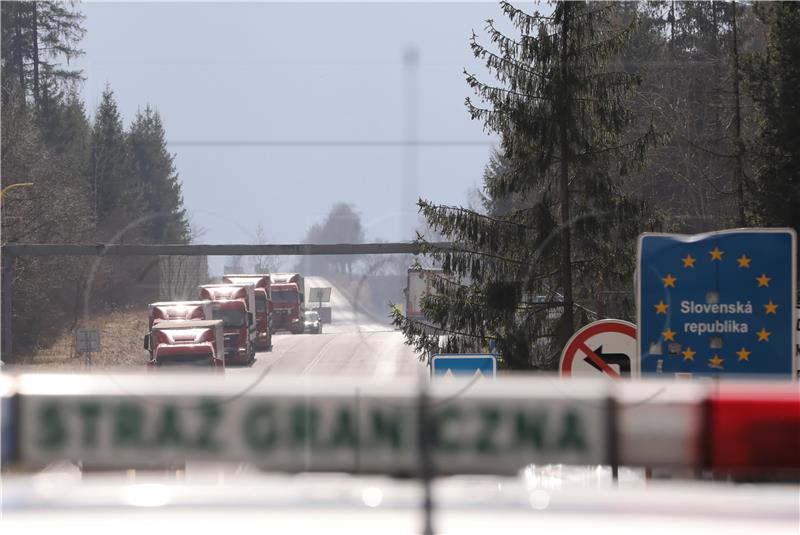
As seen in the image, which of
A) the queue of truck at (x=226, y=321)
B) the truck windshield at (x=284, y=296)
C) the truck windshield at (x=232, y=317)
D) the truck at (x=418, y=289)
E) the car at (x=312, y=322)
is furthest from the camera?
the car at (x=312, y=322)

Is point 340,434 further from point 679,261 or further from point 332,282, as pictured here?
point 332,282

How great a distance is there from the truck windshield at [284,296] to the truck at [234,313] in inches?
554

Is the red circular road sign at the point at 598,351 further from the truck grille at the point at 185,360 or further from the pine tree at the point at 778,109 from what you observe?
the truck grille at the point at 185,360

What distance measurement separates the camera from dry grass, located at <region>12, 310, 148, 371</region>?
46812 mm

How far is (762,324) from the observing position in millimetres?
8227

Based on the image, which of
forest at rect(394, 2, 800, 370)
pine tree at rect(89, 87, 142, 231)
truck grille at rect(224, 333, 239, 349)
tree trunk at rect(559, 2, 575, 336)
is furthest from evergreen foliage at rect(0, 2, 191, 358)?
tree trunk at rect(559, 2, 575, 336)

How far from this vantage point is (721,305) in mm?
8297

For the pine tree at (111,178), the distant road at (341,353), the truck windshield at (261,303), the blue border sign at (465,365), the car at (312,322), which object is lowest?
the distant road at (341,353)

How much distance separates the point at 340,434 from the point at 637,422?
1058 mm

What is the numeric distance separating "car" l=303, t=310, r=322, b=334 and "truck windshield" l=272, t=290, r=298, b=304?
9540 mm

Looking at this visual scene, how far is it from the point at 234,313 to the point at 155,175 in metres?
14.1

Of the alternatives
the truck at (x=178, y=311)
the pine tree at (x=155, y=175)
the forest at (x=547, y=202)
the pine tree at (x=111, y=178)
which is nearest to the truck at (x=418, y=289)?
the forest at (x=547, y=202)

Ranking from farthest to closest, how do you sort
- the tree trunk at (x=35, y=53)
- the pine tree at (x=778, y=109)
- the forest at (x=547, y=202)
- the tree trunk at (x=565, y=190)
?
1. the tree trunk at (x=35, y=53)
2. the pine tree at (x=778, y=109)
3. the forest at (x=547, y=202)
4. the tree trunk at (x=565, y=190)

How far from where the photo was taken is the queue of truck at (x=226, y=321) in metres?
37.4
